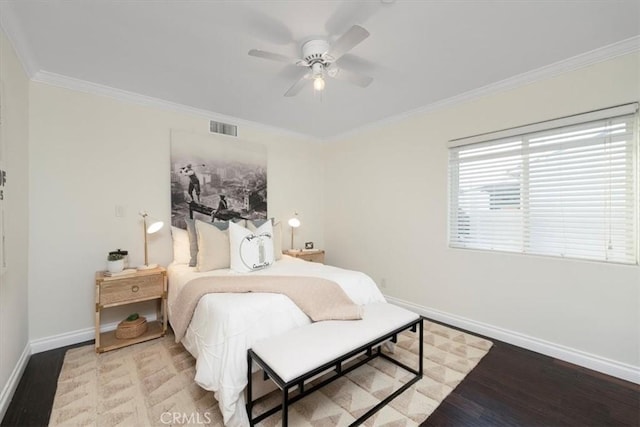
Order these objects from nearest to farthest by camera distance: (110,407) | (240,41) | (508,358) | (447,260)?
1. (110,407)
2. (240,41)
3. (508,358)
4. (447,260)

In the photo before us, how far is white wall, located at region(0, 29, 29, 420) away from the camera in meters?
1.74

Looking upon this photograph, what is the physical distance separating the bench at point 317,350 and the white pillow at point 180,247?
5.56 ft

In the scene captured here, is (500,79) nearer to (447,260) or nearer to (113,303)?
(447,260)

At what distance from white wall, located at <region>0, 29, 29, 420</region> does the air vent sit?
1590mm

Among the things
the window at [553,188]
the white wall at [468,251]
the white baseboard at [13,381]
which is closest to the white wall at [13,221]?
the white baseboard at [13,381]

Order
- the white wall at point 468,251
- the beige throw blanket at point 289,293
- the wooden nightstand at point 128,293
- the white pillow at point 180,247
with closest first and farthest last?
1. the beige throw blanket at point 289,293
2. the white wall at point 468,251
3. the wooden nightstand at point 128,293
4. the white pillow at point 180,247

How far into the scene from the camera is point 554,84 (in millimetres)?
2305

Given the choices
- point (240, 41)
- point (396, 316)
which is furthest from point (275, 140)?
point (396, 316)

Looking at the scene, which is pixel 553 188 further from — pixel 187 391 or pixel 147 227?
pixel 147 227

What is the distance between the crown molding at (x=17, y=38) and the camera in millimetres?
1658

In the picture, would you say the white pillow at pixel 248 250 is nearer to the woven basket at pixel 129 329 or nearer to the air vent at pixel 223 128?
the woven basket at pixel 129 329

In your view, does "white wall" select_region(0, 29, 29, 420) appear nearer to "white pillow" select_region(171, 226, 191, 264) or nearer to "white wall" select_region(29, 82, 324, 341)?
"white wall" select_region(29, 82, 324, 341)

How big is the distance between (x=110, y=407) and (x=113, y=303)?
38.4 inches

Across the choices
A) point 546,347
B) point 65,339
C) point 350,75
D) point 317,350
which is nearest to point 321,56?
point 350,75
